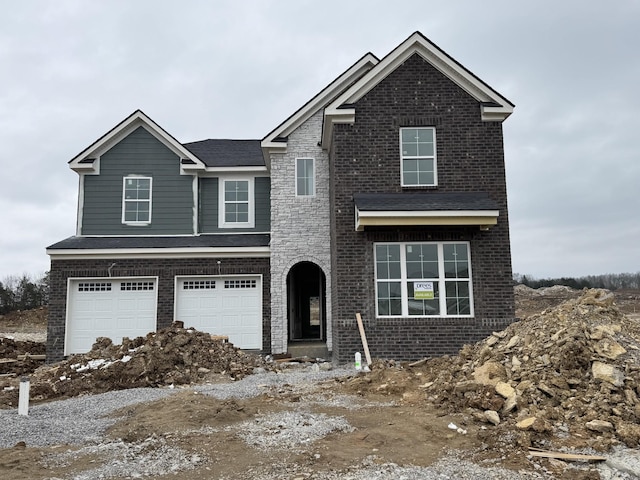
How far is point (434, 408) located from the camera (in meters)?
7.67

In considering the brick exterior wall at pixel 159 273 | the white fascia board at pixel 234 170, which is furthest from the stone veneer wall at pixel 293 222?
the white fascia board at pixel 234 170

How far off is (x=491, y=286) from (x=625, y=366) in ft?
17.8

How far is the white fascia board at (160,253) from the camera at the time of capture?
14.9 metres

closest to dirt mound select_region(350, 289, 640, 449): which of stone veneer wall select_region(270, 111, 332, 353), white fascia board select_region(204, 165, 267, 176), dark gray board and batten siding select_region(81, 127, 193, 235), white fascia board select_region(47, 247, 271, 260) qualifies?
stone veneer wall select_region(270, 111, 332, 353)

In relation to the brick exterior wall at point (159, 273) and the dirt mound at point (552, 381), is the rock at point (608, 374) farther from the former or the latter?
the brick exterior wall at point (159, 273)

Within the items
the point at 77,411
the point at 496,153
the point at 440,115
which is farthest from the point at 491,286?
the point at 77,411

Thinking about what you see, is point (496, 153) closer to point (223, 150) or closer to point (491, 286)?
point (491, 286)

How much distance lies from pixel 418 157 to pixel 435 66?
8.56 ft

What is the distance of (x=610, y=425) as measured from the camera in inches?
235

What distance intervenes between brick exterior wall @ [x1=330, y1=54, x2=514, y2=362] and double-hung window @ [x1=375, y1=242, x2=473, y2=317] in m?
0.19

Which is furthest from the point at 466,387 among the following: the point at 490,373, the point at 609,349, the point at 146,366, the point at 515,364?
the point at 146,366

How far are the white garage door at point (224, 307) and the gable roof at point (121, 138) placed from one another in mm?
4143

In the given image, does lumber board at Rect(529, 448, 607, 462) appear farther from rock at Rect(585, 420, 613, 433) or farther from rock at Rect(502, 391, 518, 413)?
rock at Rect(502, 391, 518, 413)

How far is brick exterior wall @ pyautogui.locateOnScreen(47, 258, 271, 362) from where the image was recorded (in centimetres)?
1482
